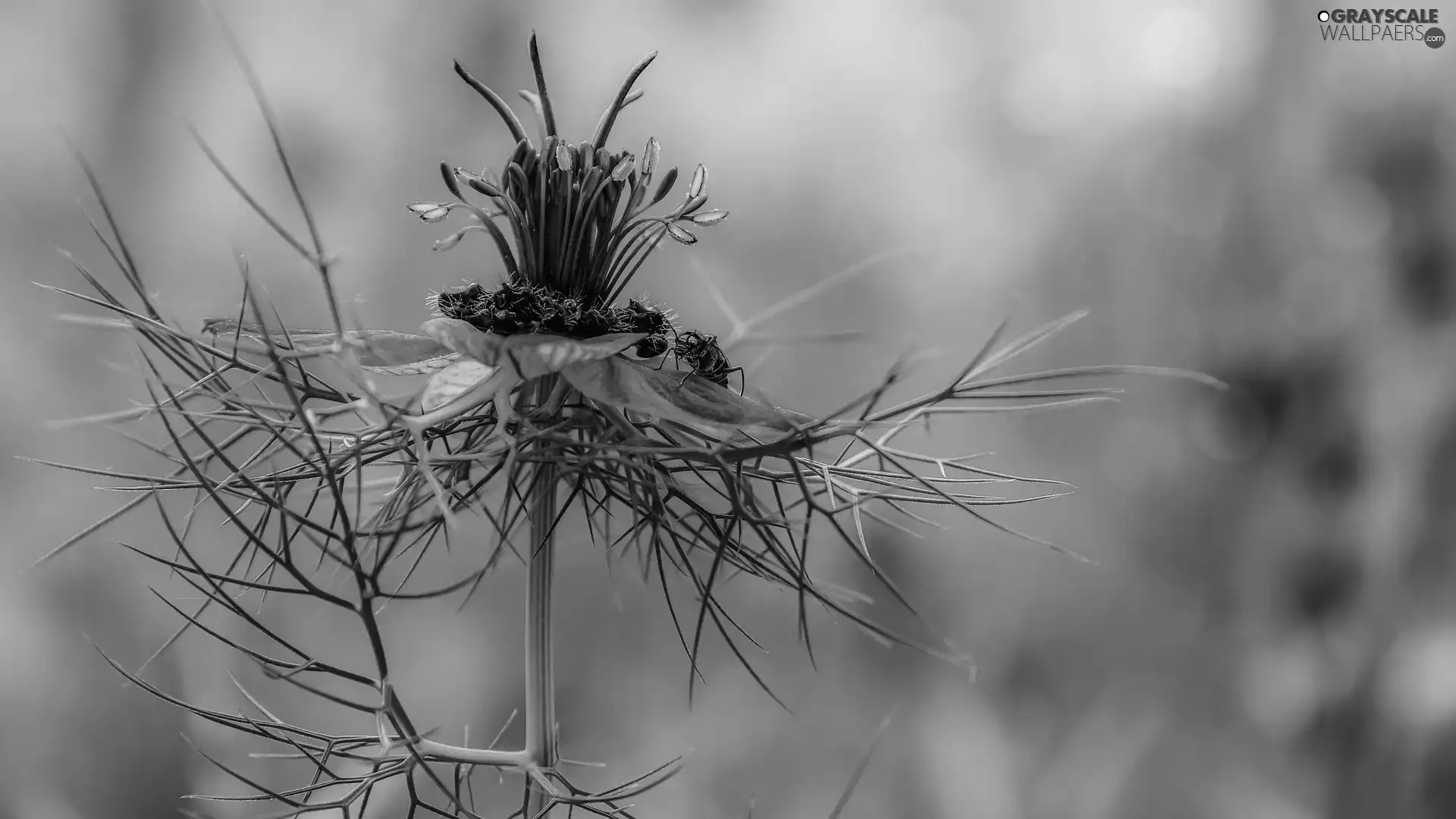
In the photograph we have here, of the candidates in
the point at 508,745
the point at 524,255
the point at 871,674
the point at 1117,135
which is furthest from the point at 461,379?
the point at 1117,135

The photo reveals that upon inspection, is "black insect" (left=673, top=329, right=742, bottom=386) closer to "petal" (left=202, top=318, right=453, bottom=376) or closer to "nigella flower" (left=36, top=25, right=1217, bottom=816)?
"nigella flower" (left=36, top=25, right=1217, bottom=816)

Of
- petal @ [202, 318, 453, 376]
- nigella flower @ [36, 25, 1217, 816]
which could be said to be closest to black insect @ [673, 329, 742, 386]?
nigella flower @ [36, 25, 1217, 816]

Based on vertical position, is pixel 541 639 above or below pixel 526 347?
below

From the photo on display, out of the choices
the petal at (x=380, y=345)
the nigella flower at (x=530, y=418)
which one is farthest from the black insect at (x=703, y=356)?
the petal at (x=380, y=345)

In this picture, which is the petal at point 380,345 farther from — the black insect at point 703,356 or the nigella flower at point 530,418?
the black insect at point 703,356

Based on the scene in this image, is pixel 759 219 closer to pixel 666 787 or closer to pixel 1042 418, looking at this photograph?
pixel 1042 418
